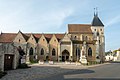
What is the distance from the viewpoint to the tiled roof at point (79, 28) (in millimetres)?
70625

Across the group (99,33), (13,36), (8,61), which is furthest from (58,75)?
(99,33)

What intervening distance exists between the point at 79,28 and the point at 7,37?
986 inches

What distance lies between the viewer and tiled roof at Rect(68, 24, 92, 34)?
70625 millimetres

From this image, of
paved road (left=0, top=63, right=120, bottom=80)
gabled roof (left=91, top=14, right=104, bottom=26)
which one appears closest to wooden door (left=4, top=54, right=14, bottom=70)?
paved road (left=0, top=63, right=120, bottom=80)

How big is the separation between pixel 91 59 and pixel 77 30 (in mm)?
12742

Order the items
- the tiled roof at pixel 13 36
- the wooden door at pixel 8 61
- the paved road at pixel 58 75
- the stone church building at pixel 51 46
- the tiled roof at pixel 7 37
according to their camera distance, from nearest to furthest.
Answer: the paved road at pixel 58 75, the wooden door at pixel 8 61, the stone church building at pixel 51 46, the tiled roof at pixel 7 37, the tiled roof at pixel 13 36

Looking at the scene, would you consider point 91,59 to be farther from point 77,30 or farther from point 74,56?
point 77,30

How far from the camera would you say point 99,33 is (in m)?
73.6

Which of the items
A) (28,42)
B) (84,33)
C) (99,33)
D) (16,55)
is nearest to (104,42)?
(99,33)

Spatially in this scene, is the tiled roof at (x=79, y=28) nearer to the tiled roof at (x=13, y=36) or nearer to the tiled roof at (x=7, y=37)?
the tiled roof at (x=13, y=36)

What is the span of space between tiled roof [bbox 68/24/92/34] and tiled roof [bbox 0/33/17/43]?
19.4 meters

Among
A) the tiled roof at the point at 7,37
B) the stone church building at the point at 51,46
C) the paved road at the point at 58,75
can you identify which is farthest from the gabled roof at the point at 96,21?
the paved road at the point at 58,75

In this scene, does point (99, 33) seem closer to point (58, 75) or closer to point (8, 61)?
point (8, 61)

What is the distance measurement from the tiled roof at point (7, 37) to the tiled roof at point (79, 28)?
19.4m
